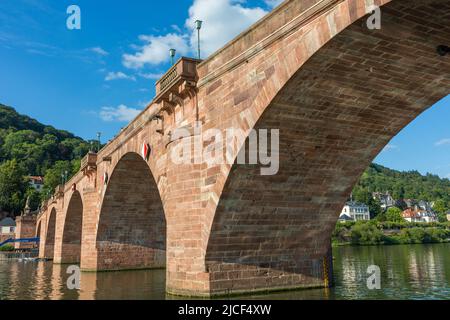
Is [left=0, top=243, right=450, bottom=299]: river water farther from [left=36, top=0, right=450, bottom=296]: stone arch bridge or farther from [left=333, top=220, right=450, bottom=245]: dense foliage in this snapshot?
[left=333, top=220, right=450, bottom=245]: dense foliage

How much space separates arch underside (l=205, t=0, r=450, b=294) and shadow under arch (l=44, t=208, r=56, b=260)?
3914 cm

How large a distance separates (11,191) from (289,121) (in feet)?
294

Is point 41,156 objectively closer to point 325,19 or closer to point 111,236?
point 111,236

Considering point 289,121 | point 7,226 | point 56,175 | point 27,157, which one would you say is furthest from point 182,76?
point 27,157

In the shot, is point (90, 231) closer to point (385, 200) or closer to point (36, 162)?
point (36, 162)

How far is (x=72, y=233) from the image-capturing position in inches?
1492

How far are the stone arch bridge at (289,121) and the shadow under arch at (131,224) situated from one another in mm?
6545

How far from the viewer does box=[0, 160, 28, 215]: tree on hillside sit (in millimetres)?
86938

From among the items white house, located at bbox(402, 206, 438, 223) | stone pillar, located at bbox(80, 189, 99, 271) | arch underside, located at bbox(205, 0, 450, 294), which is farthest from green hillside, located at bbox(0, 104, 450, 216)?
arch underside, located at bbox(205, 0, 450, 294)

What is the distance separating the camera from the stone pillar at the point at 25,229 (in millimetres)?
66938

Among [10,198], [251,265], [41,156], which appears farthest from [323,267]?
[41,156]

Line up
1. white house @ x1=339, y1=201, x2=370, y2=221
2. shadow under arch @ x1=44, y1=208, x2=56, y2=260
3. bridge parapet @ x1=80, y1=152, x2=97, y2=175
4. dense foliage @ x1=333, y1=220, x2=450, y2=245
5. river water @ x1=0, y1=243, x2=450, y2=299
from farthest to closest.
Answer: white house @ x1=339, y1=201, x2=370, y2=221, dense foliage @ x1=333, y1=220, x2=450, y2=245, shadow under arch @ x1=44, y1=208, x2=56, y2=260, bridge parapet @ x1=80, y1=152, x2=97, y2=175, river water @ x1=0, y1=243, x2=450, y2=299

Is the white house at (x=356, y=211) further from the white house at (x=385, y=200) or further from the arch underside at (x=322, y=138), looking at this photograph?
the arch underside at (x=322, y=138)
